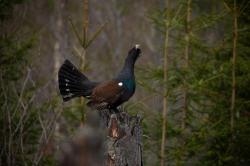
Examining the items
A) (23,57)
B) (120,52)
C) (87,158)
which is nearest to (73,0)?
(120,52)

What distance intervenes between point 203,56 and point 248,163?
1.58 m

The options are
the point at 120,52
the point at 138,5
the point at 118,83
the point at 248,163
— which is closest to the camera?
the point at 118,83

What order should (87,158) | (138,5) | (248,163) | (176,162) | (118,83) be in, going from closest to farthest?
(87,158) < (118,83) < (176,162) < (248,163) < (138,5)

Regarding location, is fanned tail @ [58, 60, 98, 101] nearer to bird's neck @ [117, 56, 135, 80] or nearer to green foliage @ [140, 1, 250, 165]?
bird's neck @ [117, 56, 135, 80]

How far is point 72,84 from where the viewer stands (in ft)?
25.7

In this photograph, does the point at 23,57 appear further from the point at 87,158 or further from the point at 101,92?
the point at 87,158

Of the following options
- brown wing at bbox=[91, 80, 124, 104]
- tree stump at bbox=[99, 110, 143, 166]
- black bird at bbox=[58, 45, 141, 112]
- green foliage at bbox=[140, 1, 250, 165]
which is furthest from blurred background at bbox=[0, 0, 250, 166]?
tree stump at bbox=[99, 110, 143, 166]

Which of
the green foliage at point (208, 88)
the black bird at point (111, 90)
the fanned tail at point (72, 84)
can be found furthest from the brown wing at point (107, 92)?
the green foliage at point (208, 88)

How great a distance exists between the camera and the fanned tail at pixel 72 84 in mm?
7646

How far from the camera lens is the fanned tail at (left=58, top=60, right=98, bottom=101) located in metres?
7.65

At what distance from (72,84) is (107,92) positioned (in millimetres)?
755

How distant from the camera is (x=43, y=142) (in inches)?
288

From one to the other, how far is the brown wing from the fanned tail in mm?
186

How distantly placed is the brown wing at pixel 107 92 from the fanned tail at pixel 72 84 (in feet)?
0.61
